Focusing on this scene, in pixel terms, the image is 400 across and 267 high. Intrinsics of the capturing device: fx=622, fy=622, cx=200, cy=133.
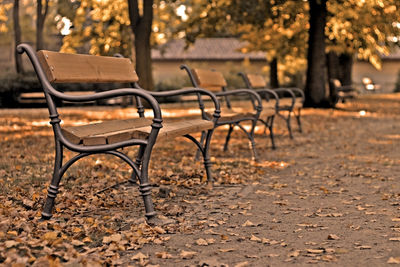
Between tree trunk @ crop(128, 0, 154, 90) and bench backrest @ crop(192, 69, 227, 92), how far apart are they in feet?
29.4

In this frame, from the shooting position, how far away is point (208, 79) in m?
7.98

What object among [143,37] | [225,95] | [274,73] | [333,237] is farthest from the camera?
[274,73]

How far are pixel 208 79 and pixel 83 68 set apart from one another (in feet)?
9.94

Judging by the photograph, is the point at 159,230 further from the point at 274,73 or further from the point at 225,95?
the point at 274,73

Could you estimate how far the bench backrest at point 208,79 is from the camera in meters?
7.57

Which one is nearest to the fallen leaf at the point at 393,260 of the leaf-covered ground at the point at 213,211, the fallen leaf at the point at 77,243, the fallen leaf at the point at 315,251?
the leaf-covered ground at the point at 213,211

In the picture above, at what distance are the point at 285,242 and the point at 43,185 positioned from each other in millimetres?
2764

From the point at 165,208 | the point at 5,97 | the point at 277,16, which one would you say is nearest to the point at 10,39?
the point at 5,97

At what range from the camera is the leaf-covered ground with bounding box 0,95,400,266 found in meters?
3.76

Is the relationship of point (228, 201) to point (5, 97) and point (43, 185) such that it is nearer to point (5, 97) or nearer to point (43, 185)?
point (43, 185)

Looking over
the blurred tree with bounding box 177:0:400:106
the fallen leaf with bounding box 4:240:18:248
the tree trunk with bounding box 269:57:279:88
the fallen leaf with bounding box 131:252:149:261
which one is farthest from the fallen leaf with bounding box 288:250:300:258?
the tree trunk with bounding box 269:57:279:88

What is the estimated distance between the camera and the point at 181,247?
13.1ft

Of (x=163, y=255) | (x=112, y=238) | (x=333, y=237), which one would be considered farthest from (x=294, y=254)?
(x=112, y=238)

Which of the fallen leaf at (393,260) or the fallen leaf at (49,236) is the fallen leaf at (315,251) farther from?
the fallen leaf at (49,236)
